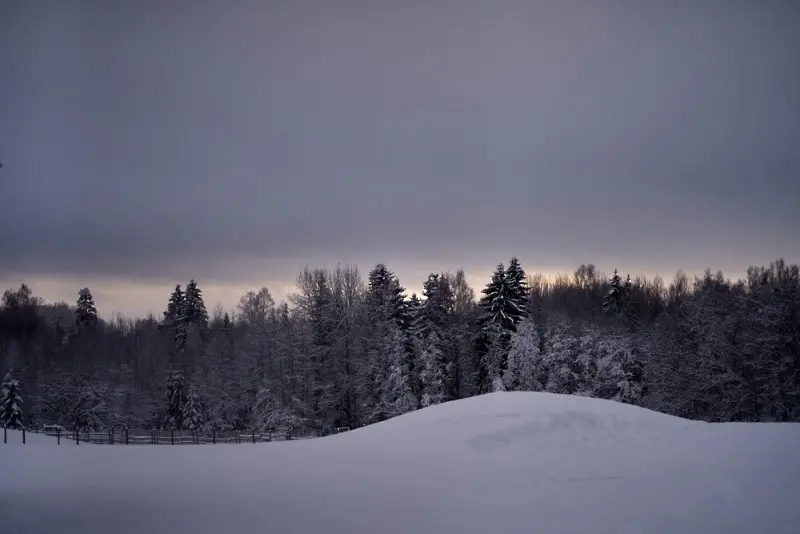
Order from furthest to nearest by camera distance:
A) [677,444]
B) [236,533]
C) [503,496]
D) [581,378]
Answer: [581,378]
[677,444]
[503,496]
[236,533]

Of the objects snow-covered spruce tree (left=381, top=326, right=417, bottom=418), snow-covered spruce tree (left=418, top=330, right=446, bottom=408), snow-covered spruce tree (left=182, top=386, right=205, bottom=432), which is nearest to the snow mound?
snow-covered spruce tree (left=381, top=326, right=417, bottom=418)

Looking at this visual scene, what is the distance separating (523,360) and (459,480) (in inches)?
1076

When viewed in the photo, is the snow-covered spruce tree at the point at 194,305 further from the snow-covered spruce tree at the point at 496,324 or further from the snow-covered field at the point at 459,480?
the snow-covered field at the point at 459,480

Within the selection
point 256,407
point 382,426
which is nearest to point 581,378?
point 256,407

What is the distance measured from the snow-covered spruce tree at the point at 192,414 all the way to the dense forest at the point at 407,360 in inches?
3.6

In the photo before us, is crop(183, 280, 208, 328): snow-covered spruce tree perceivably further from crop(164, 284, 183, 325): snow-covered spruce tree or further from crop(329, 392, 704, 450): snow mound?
crop(329, 392, 704, 450): snow mound

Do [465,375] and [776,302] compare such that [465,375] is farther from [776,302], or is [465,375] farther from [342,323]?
[776,302]

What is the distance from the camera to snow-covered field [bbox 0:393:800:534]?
879 cm

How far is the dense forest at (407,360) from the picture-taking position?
3366 cm

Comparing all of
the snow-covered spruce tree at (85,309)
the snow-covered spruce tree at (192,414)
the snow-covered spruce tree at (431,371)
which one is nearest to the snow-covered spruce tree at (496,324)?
the snow-covered spruce tree at (431,371)

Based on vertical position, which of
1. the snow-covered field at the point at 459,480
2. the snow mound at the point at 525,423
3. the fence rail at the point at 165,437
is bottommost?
the fence rail at the point at 165,437

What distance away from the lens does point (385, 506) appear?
378 inches

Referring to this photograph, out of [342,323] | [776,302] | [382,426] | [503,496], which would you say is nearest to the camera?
[503,496]

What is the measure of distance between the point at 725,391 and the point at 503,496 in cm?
2791
